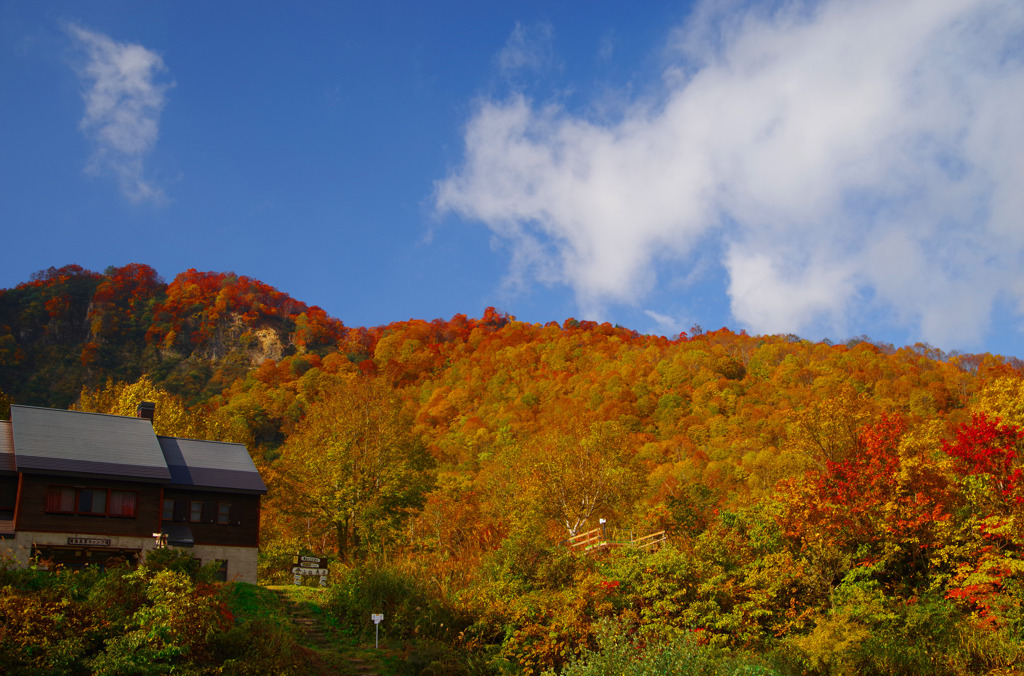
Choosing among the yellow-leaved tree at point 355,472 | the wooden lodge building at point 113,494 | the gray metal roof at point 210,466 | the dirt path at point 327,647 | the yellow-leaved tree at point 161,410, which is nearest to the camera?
the dirt path at point 327,647

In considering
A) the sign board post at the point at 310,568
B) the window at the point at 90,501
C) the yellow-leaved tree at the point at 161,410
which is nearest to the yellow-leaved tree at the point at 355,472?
the sign board post at the point at 310,568

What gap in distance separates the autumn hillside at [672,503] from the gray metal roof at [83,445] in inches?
354

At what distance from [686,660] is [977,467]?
17.4m

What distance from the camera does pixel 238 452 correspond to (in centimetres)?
3841

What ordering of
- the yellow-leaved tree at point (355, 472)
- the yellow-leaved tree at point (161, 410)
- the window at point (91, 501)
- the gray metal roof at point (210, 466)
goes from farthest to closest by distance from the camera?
the yellow-leaved tree at point (161, 410)
the yellow-leaved tree at point (355, 472)
the gray metal roof at point (210, 466)
the window at point (91, 501)

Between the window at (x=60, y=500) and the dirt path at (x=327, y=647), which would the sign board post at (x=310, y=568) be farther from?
the window at (x=60, y=500)

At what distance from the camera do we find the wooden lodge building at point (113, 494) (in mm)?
29734

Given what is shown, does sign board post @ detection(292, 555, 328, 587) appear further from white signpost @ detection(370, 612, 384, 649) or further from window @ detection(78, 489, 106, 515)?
white signpost @ detection(370, 612, 384, 649)

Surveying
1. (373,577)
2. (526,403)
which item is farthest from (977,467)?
(526,403)

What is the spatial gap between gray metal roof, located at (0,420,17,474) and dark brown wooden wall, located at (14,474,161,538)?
2.88 ft

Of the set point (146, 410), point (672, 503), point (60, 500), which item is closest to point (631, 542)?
point (672, 503)

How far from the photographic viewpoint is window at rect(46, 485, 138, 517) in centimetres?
3016

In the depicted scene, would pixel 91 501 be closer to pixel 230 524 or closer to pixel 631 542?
pixel 230 524

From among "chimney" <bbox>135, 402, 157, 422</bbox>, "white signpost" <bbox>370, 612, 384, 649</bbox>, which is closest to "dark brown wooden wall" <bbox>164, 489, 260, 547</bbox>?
"chimney" <bbox>135, 402, 157, 422</bbox>
